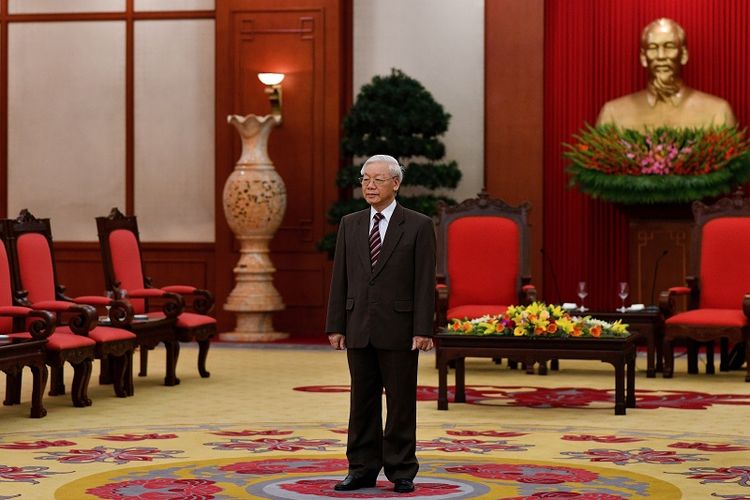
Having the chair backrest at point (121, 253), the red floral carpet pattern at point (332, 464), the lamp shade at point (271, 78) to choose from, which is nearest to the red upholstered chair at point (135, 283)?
the chair backrest at point (121, 253)

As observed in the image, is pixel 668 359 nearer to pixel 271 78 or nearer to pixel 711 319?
pixel 711 319

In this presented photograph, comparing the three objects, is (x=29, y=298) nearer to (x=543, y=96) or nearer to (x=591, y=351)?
(x=591, y=351)

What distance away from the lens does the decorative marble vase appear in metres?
12.4

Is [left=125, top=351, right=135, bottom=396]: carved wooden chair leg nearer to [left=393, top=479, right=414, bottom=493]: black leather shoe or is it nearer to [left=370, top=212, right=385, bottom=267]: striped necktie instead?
[left=370, top=212, right=385, bottom=267]: striped necktie

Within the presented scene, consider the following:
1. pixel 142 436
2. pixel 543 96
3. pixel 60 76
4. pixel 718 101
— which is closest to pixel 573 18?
pixel 543 96

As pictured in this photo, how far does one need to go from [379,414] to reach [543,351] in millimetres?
2720

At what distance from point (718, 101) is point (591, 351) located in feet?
15.9

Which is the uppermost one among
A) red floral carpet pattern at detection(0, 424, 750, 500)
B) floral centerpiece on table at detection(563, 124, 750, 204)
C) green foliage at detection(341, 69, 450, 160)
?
green foliage at detection(341, 69, 450, 160)

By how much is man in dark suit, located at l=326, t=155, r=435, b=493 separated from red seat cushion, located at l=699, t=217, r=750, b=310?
5.25m

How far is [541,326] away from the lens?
799 centimetres

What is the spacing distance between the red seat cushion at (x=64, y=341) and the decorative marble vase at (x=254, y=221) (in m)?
4.22

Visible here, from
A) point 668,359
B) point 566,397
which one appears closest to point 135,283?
point 566,397

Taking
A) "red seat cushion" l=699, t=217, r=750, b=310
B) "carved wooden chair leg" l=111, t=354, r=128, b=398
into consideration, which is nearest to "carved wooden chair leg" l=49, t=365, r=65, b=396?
"carved wooden chair leg" l=111, t=354, r=128, b=398

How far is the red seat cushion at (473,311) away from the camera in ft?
33.0
